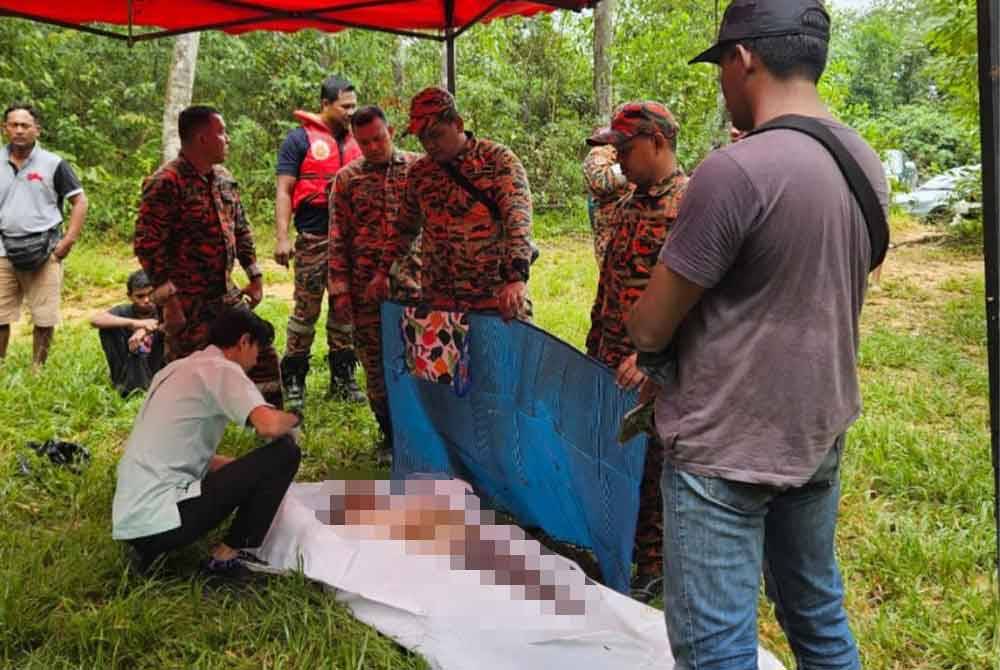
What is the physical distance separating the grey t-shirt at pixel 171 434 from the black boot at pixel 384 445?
145cm

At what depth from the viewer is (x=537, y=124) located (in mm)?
14398

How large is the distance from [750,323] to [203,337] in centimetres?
305

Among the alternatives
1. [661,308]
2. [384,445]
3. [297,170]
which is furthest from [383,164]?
[661,308]

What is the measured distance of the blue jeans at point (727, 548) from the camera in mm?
1541

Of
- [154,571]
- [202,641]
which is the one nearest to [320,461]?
[154,571]

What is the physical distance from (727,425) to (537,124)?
13.4 meters

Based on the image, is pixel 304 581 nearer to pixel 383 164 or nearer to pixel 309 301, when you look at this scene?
pixel 383 164

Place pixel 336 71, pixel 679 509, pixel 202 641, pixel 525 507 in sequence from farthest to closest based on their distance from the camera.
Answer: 1. pixel 336 71
2. pixel 525 507
3. pixel 202 641
4. pixel 679 509

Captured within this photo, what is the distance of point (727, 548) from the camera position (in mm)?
1548

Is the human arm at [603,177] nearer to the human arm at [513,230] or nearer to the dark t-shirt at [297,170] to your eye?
the human arm at [513,230]

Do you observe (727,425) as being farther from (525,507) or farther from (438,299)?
(438,299)

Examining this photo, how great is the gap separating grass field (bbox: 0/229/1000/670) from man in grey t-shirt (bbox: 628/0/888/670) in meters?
1.23

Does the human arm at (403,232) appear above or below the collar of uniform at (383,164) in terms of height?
below

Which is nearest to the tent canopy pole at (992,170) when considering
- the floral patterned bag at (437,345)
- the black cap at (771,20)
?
the black cap at (771,20)
